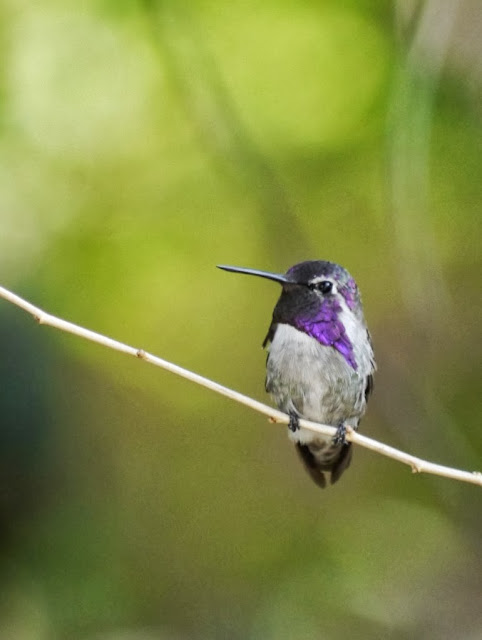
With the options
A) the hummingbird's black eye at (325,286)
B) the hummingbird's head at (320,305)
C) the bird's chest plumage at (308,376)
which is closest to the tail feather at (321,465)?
the bird's chest plumage at (308,376)

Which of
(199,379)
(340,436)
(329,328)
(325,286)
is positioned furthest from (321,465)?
(199,379)

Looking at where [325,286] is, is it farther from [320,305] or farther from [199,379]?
→ [199,379]

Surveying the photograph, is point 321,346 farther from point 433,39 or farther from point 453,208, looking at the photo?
point 453,208

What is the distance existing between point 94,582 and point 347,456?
246 cm

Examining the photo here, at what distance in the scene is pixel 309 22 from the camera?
19.3 feet

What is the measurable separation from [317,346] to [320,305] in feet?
0.47

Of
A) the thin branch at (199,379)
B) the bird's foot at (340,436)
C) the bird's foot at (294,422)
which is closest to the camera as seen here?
the thin branch at (199,379)

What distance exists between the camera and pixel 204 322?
5.99m

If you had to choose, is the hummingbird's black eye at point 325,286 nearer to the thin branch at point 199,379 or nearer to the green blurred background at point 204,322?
the thin branch at point 199,379

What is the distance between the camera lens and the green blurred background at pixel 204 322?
209 inches

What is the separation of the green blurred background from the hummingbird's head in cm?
183

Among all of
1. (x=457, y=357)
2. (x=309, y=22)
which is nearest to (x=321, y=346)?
(x=457, y=357)

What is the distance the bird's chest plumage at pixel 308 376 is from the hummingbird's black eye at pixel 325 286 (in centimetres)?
17

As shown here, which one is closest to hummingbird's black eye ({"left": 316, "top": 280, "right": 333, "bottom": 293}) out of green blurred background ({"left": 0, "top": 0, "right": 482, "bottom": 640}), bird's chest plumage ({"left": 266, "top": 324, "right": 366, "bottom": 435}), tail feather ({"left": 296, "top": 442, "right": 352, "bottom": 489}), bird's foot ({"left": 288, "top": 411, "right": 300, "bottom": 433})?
bird's chest plumage ({"left": 266, "top": 324, "right": 366, "bottom": 435})
